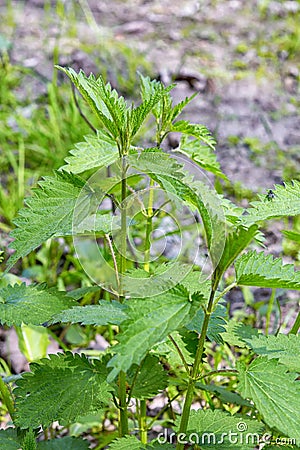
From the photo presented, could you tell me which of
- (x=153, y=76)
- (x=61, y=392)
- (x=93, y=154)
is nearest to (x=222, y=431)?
(x=61, y=392)

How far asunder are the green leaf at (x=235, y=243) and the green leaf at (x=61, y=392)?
0.37 m

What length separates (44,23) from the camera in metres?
3.89

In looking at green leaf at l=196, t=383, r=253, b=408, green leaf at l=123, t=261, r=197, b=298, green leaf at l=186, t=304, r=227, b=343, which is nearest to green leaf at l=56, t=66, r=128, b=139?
green leaf at l=123, t=261, r=197, b=298

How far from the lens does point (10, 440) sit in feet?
3.85

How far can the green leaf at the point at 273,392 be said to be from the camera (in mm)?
894

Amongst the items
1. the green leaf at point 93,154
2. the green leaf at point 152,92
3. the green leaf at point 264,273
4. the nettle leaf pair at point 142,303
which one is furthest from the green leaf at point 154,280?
the green leaf at point 152,92

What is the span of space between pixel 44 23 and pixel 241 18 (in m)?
1.29

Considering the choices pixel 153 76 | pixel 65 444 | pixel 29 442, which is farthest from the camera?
pixel 153 76

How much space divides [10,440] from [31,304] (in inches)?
10.7

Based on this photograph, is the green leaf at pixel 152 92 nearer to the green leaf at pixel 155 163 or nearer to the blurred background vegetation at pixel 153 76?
the green leaf at pixel 155 163

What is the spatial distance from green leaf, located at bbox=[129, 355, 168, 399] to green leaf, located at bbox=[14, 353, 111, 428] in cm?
7

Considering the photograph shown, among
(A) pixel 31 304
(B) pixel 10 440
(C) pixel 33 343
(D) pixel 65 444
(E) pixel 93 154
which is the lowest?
(C) pixel 33 343

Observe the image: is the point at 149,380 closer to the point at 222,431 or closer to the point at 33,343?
the point at 222,431

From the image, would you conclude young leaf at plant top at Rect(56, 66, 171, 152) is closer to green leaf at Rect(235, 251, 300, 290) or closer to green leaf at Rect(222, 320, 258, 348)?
green leaf at Rect(235, 251, 300, 290)
